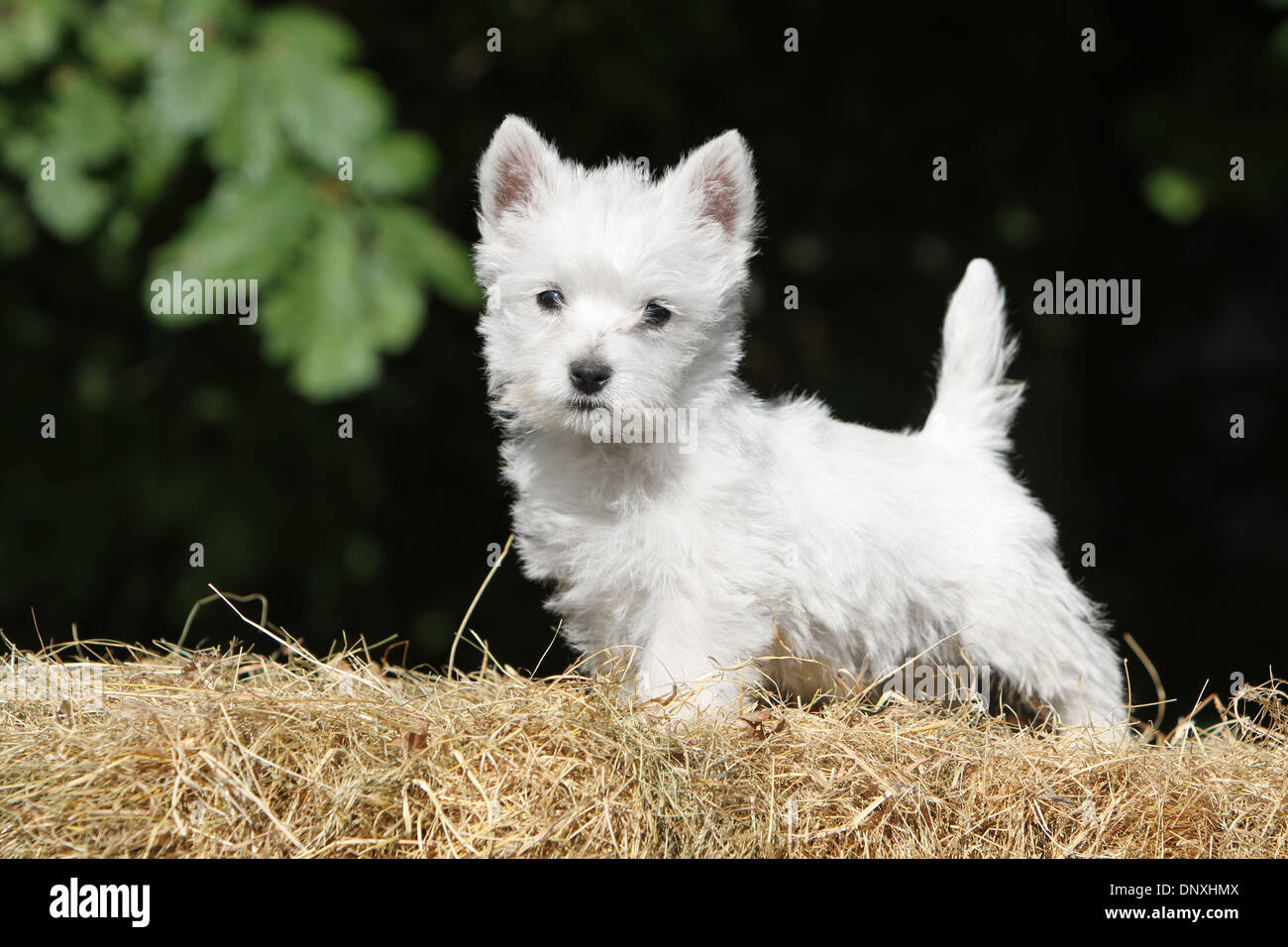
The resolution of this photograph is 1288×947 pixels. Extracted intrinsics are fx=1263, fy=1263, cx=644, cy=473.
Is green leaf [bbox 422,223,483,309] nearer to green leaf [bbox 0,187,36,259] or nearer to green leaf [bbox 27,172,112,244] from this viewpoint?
green leaf [bbox 27,172,112,244]

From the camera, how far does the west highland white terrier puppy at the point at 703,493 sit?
296cm

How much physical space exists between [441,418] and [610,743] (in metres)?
4.18

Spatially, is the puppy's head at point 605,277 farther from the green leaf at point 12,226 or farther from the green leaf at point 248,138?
the green leaf at point 12,226

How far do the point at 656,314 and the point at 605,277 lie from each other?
15 cm

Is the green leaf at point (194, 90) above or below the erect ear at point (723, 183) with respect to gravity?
above

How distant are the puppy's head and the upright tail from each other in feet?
3.03

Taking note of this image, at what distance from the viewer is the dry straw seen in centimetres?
238

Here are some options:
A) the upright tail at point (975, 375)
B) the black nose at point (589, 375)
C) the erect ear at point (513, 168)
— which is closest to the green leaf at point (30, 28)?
the erect ear at point (513, 168)

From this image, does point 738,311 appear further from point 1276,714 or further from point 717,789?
point 1276,714

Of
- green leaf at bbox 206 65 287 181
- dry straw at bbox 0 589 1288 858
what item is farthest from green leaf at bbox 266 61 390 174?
dry straw at bbox 0 589 1288 858

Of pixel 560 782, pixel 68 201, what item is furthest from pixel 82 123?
pixel 560 782

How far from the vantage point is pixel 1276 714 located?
10.7ft

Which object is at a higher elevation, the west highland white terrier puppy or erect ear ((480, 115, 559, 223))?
erect ear ((480, 115, 559, 223))

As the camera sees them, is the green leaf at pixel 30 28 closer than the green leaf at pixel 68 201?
Yes
